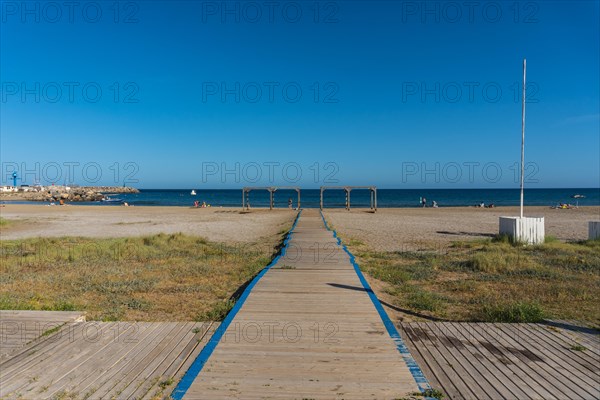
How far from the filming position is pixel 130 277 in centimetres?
955

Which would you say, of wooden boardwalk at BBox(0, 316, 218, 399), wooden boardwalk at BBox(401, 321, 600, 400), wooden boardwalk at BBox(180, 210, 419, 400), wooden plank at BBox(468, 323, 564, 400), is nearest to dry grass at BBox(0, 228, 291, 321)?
wooden boardwalk at BBox(0, 316, 218, 399)

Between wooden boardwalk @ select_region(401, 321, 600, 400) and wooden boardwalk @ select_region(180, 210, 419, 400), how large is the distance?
45 cm

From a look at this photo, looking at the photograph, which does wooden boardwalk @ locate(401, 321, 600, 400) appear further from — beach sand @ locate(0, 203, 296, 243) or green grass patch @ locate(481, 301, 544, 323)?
beach sand @ locate(0, 203, 296, 243)

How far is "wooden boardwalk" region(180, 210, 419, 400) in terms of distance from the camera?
11.5 ft

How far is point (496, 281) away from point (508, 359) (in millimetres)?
5125

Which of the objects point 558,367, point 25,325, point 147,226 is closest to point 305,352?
point 558,367

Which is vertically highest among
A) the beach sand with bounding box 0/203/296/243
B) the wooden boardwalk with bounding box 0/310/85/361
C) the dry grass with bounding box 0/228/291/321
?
the wooden boardwalk with bounding box 0/310/85/361

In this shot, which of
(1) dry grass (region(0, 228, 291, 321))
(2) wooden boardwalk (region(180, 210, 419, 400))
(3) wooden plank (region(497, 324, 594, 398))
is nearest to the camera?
(2) wooden boardwalk (region(180, 210, 419, 400))

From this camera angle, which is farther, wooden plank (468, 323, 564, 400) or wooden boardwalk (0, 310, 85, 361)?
wooden boardwalk (0, 310, 85, 361)

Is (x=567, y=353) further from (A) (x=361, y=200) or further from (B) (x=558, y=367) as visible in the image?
(A) (x=361, y=200)

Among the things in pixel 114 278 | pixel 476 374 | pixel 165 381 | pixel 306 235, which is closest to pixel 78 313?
pixel 165 381

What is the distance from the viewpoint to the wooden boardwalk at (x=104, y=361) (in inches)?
146

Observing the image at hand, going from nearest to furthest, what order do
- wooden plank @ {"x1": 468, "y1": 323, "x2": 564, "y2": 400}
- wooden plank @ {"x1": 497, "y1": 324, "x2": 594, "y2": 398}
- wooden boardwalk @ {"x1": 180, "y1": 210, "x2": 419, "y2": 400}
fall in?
wooden boardwalk @ {"x1": 180, "y1": 210, "x2": 419, "y2": 400} < wooden plank @ {"x1": 468, "y1": 323, "x2": 564, "y2": 400} < wooden plank @ {"x1": 497, "y1": 324, "x2": 594, "y2": 398}

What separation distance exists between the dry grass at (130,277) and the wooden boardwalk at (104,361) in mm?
992
